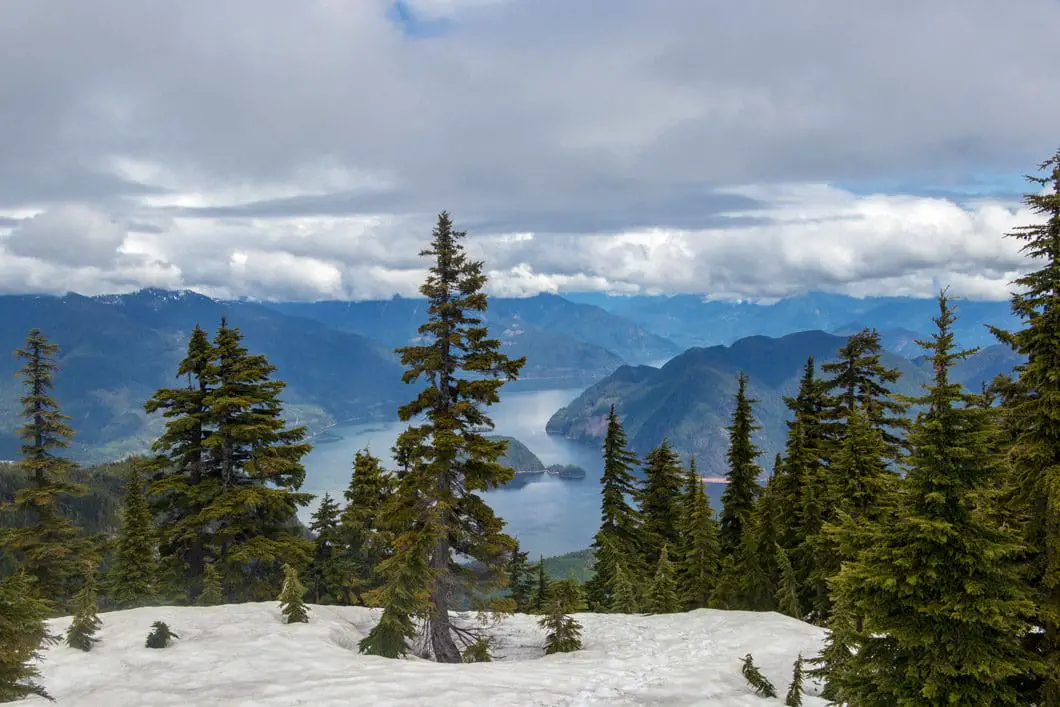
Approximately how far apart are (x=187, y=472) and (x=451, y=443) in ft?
43.9

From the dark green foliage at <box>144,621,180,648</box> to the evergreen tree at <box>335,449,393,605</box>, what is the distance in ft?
62.3

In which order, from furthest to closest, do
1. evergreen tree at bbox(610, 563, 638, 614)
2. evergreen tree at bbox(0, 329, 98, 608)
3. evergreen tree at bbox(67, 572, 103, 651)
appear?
evergreen tree at bbox(610, 563, 638, 614) < evergreen tree at bbox(0, 329, 98, 608) < evergreen tree at bbox(67, 572, 103, 651)

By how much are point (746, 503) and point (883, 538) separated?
29.8 m

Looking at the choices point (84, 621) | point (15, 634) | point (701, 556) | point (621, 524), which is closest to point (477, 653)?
point (84, 621)

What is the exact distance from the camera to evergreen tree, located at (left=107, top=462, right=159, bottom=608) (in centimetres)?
2820

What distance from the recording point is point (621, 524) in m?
42.5

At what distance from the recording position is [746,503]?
3872cm

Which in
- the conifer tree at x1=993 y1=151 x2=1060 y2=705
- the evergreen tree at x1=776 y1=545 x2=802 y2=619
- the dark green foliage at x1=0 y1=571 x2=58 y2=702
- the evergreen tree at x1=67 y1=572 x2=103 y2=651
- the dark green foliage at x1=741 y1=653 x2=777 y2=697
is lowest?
A: the evergreen tree at x1=776 y1=545 x2=802 y2=619

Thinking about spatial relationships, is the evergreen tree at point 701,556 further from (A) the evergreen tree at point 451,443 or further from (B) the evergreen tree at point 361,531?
(A) the evergreen tree at point 451,443

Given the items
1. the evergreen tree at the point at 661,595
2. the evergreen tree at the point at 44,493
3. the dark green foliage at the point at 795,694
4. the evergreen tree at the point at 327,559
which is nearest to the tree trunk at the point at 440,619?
the dark green foliage at the point at 795,694

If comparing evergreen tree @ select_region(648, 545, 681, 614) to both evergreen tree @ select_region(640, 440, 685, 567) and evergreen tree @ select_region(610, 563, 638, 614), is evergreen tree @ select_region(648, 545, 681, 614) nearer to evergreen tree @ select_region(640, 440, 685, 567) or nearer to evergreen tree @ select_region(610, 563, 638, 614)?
evergreen tree @ select_region(610, 563, 638, 614)

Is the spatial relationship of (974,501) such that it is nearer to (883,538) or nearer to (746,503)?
(883,538)

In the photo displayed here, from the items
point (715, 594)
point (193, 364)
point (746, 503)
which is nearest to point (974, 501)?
point (193, 364)

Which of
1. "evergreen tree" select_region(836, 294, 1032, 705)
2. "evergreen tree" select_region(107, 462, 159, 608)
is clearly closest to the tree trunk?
"evergreen tree" select_region(836, 294, 1032, 705)
